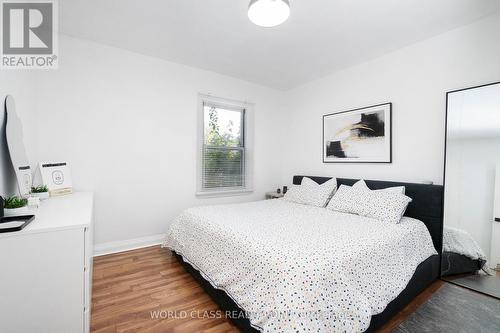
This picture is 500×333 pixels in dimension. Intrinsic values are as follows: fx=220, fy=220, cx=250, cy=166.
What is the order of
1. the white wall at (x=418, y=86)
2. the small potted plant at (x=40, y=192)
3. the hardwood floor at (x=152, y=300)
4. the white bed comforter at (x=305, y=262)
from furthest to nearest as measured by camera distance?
1. the white wall at (x=418, y=86)
2. the small potted plant at (x=40, y=192)
3. the hardwood floor at (x=152, y=300)
4. the white bed comforter at (x=305, y=262)

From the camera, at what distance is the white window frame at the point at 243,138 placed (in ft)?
11.6

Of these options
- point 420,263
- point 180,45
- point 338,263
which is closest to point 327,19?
point 180,45

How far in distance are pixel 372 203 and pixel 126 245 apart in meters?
3.15

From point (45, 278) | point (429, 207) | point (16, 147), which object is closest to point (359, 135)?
point (429, 207)

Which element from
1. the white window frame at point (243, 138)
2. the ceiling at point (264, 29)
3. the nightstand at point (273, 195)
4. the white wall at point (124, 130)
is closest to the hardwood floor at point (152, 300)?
the white wall at point (124, 130)

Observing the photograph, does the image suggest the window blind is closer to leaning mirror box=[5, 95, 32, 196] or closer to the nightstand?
the nightstand

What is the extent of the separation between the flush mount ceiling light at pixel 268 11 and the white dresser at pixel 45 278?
1840 mm

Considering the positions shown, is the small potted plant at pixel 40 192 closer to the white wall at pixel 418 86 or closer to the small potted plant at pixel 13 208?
the small potted plant at pixel 13 208

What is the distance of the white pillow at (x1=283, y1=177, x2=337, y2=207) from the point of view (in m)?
3.06

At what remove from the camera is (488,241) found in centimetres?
207

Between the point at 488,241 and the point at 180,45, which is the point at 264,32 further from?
the point at 488,241

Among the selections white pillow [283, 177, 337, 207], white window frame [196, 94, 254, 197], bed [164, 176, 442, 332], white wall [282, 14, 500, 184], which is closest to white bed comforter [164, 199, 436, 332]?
bed [164, 176, 442, 332]

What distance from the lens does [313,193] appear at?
317 centimetres

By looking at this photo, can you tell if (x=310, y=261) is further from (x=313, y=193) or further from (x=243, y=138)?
(x=243, y=138)
